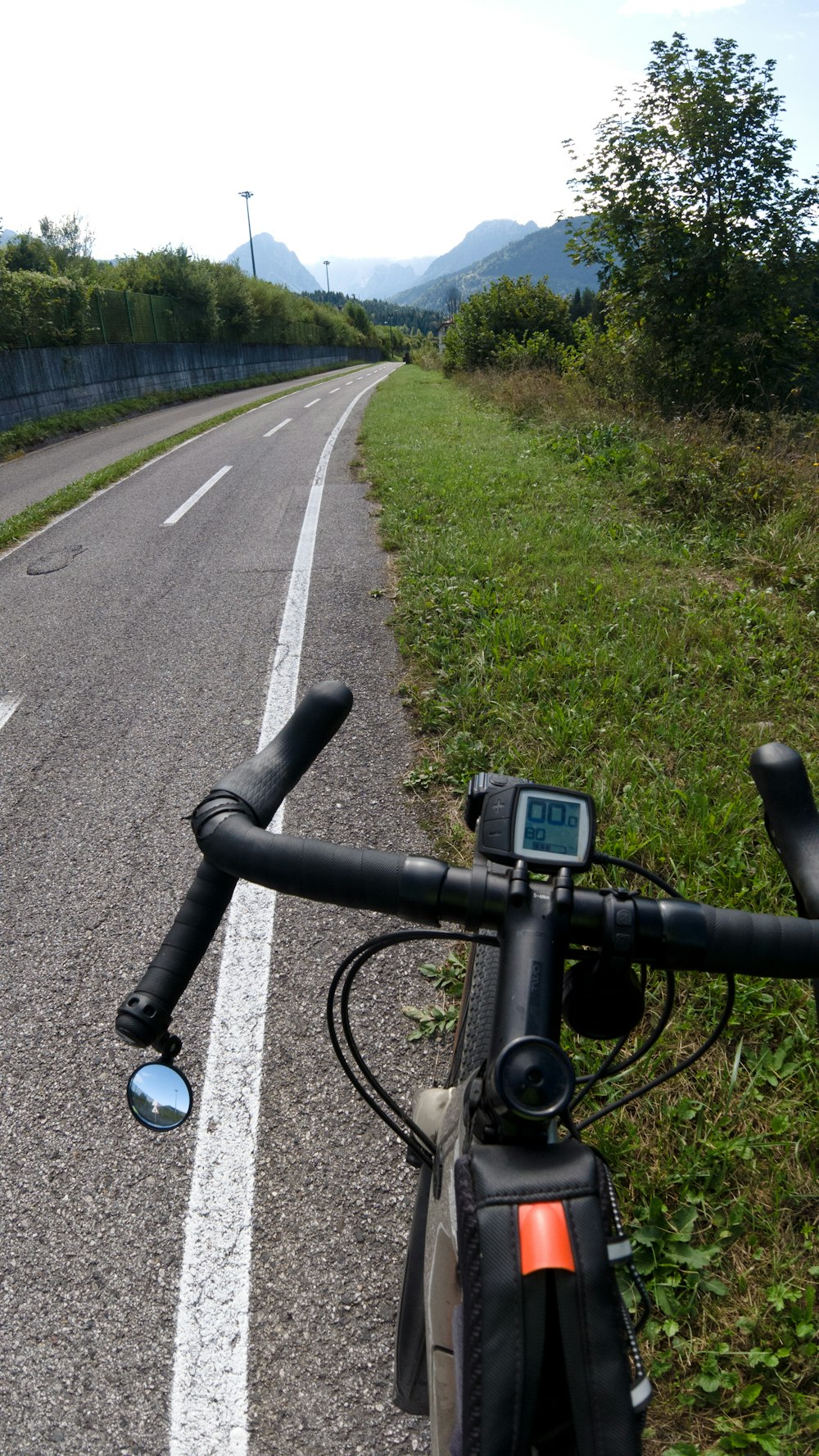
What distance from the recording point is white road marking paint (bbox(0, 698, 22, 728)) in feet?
16.9

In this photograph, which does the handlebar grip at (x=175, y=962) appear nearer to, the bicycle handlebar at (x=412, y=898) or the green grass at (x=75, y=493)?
the bicycle handlebar at (x=412, y=898)

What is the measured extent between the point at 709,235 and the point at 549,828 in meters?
15.1

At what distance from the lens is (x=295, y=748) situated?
4.44 feet

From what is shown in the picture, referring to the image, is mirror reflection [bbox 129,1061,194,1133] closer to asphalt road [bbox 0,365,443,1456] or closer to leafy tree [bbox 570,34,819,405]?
asphalt road [bbox 0,365,443,1456]

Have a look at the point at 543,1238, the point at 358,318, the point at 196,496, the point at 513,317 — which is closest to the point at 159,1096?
the point at 543,1238

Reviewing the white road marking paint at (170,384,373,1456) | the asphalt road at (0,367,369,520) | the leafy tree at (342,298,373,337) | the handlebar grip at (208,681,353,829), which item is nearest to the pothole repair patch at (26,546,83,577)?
the asphalt road at (0,367,369,520)

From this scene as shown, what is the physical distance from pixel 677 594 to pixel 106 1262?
5.25 metres

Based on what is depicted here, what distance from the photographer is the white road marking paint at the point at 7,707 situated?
5.15m

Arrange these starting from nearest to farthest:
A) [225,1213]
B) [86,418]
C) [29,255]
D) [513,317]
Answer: [225,1213] → [86,418] → [29,255] → [513,317]

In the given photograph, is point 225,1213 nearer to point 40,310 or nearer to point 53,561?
point 53,561

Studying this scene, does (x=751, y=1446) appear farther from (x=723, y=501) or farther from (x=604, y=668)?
(x=723, y=501)

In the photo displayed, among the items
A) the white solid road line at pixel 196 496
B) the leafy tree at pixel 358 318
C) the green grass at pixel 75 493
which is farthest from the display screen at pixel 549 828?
the leafy tree at pixel 358 318

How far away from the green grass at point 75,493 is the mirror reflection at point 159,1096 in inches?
378

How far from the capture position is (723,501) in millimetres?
7957
